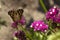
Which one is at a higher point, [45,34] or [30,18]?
[30,18]

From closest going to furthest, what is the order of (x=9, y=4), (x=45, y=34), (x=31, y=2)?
(x=45, y=34), (x=9, y=4), (x=31, y=2)

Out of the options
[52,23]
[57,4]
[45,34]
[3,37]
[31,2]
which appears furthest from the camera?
[57,4]

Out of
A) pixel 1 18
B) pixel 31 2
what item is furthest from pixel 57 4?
pixel 1 18

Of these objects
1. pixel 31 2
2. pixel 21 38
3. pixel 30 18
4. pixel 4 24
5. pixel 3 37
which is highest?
pixel 31 2

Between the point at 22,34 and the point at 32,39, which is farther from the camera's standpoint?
the point at 32,39

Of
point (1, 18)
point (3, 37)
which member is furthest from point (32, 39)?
point (1, 18)

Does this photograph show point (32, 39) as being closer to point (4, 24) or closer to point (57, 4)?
point (4, 24)

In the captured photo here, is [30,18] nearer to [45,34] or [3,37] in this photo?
[3,37]

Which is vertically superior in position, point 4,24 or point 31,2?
point 31,2

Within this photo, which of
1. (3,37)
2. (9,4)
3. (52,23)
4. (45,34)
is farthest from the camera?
(9,4)
